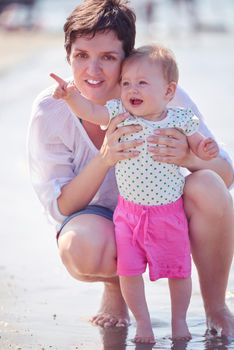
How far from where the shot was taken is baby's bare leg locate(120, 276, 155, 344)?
172 inches

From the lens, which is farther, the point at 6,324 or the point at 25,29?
the point at 25,29

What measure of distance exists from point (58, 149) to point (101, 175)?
0.34 metres

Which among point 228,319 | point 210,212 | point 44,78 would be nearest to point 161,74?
point 210,212

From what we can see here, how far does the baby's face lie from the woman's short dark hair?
0.82 feet

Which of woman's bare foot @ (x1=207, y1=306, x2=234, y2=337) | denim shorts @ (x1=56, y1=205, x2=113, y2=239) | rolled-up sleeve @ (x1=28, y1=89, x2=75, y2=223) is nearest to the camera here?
woman's bare foot @ (x1=207, y1=306, x2=234, y2=337)

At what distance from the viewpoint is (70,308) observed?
16.4 feet

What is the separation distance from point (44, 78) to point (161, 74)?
402 inches

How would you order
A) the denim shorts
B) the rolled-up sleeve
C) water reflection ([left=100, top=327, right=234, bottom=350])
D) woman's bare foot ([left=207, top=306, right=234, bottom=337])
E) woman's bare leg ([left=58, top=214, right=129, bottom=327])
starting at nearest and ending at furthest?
water reflection ([left=100, top=327, right=234, bottom=350]) < woman's bare leg ([left=58, top=214, right=129, bottom=327]) < woman's bare foot ([left=207, top=306, right=234, bottom=337]) < the denim shorts < the rolled-up sleeve

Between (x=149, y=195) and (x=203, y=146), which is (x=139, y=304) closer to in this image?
(x=149, y=195)

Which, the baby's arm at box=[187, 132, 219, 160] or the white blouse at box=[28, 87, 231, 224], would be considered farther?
the white blouse at box=[28, 87, 231, 224]

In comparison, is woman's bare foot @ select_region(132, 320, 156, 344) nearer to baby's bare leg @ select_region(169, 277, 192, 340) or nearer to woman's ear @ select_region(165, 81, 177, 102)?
baby's bare leg @ select_region(169, 277, 192, 340)

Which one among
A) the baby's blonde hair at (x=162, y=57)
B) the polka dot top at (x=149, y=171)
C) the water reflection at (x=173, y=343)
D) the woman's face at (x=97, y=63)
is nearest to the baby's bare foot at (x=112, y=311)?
the water reflection at (x=173, y=343)

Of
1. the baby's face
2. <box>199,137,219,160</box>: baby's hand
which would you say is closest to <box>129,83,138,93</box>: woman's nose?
the baby's face

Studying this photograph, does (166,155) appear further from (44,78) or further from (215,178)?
(44,78)
